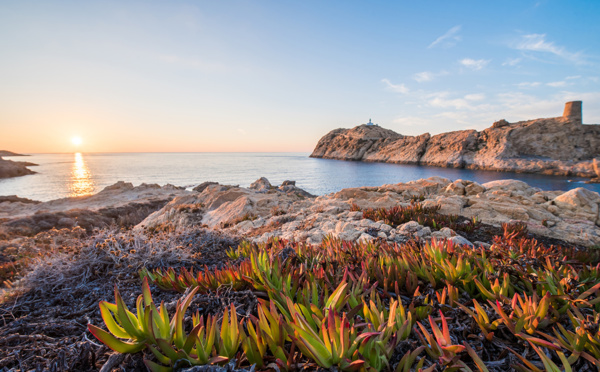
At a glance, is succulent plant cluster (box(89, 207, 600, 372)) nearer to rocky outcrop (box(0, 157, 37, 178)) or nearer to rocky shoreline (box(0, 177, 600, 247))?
rocky shoreline (box(0, 177, 600, 247))

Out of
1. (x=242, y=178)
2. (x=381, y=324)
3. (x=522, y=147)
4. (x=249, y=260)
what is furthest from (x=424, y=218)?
(x=522, y=147)

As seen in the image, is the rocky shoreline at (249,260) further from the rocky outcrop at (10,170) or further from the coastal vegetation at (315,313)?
the rocky outcrop at (10,170)

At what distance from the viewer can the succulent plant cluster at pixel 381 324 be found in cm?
114

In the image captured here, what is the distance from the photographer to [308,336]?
1143 mm

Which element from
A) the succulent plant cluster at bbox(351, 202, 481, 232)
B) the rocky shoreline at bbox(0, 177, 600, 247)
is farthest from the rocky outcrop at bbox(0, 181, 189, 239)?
the succulent plant cluster at bbox(351, 202, 481, 232)

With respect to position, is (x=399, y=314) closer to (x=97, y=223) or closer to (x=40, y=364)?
(x=40, y=364)

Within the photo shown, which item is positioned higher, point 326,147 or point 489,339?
point 326,147

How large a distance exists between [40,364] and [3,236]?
11.3m

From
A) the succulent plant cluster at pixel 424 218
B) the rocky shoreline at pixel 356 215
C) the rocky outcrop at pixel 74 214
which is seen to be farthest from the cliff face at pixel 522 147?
the rocky outcrop at pixel 74 214

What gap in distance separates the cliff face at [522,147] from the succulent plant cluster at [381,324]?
186ft

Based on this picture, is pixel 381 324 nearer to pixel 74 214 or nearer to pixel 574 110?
pixel 74 214

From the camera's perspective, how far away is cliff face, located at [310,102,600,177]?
4484 centimetres

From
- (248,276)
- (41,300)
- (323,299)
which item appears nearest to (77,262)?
(41,300)

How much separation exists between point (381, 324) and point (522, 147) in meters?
66.4
